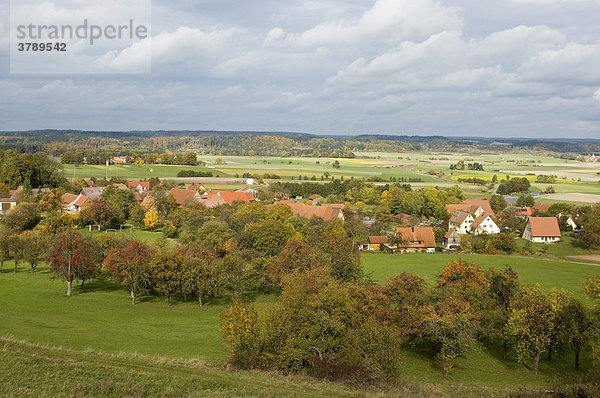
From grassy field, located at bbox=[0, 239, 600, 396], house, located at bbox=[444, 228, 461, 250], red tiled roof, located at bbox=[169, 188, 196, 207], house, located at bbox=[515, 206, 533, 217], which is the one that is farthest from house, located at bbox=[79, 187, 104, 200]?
house, located at bbox=[515, 206, 533, 217]

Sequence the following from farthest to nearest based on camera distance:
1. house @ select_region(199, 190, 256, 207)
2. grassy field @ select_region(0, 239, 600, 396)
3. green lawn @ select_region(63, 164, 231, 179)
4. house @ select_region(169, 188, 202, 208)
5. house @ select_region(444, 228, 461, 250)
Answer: green lawn @ select_region(63, 164, 231, 179)
house @ select_region(199, 190, 256, 207)
house @ select_region(169, 188, 202, 208)
house @ select_region(444, 228, 461, 250)
grassy field @ select_region(0, 239, 600, 396)

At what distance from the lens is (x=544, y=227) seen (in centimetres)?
5662

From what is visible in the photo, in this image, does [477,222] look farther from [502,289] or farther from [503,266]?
[502,289]

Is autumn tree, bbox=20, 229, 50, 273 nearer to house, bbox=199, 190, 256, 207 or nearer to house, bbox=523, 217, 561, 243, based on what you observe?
house, bbox=199, 190, 256, 207

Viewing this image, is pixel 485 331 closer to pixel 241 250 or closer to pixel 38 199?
pixel 241 250

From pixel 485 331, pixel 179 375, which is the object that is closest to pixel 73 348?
pixel 179 375

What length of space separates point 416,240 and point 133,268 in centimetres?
3127

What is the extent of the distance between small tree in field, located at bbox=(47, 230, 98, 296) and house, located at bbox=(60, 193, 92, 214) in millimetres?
27888

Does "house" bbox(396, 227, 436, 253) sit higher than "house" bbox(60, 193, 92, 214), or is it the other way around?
"house" bbox(60, 193, 92, 214)

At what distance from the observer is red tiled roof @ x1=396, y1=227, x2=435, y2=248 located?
5244cm

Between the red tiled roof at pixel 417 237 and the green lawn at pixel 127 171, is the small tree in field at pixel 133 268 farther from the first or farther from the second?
the green lawn at pixel 127 171

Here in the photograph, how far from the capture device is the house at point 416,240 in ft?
171

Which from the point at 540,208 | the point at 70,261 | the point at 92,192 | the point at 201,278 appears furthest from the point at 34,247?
the point at 540,208

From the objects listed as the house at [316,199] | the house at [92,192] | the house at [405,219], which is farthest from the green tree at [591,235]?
the house at [92,192]
